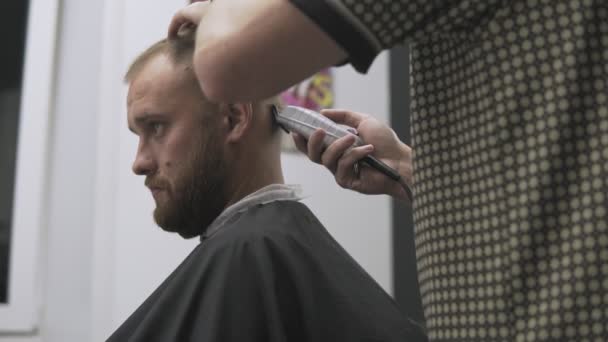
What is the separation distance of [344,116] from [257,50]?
786 millimetres

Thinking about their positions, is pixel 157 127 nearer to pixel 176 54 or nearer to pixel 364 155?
pixel 176 54

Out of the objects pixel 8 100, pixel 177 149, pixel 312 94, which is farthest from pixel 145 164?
pixel 312 94

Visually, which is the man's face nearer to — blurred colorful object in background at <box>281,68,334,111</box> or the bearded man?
the bearded man

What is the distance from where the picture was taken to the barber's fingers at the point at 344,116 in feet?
4.67

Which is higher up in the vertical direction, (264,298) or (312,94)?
(312,94)

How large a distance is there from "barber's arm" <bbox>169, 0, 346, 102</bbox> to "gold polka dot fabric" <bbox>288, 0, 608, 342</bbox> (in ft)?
0.09

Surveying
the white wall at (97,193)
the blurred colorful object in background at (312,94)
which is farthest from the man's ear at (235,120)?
the blurred colorful object in background at (312,94)

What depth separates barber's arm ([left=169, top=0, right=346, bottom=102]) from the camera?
0.66m

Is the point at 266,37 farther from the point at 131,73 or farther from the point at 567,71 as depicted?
the point at 131,73

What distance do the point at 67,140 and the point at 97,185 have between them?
0.22 meters

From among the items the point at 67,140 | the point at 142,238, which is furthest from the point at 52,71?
the point at 142,238

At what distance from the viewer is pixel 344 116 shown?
1.44 meters

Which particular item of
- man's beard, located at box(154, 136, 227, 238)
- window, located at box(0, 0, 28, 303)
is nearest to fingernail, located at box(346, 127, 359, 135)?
man's beard, located at box(154, 136, 227, 238)

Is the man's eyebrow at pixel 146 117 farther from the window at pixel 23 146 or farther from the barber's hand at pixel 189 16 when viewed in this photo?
the window at pixel 23 146
